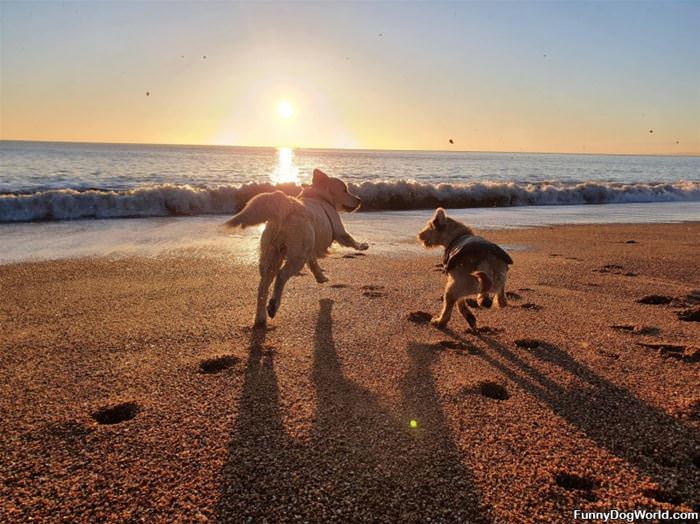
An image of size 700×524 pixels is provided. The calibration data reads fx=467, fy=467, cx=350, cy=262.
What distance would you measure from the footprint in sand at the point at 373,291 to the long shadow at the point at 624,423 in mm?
1879

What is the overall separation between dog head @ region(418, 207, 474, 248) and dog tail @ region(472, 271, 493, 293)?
3.50 feet

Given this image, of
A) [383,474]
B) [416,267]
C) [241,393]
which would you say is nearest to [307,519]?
[383,474]

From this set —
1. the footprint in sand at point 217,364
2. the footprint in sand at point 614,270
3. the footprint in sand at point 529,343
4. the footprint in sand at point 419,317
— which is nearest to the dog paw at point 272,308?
the footprint in sand at point 217,364

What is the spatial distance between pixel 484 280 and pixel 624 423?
1.50m

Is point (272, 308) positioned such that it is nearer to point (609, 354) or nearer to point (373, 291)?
point (373, 291)

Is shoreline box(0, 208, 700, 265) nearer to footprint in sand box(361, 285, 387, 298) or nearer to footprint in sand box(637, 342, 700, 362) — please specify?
footprint in sand box(361, 285, 387, 298)

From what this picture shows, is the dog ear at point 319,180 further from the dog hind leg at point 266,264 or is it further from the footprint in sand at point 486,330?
the footprint in sand at point 486,330

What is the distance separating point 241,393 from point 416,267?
13.7 ft

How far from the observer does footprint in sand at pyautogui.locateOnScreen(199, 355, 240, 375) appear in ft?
10.9

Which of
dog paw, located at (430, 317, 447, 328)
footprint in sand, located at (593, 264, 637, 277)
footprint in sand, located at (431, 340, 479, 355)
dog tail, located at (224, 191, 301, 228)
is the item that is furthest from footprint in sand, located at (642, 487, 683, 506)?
footprint in sand, located at (593, 264, 637, 277)

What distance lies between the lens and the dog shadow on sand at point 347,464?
194 centimetres

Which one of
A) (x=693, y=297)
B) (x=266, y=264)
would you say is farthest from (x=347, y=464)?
(x=693, y=297)

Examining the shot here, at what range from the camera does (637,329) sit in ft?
13.5

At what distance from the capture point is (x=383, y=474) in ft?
7.11
